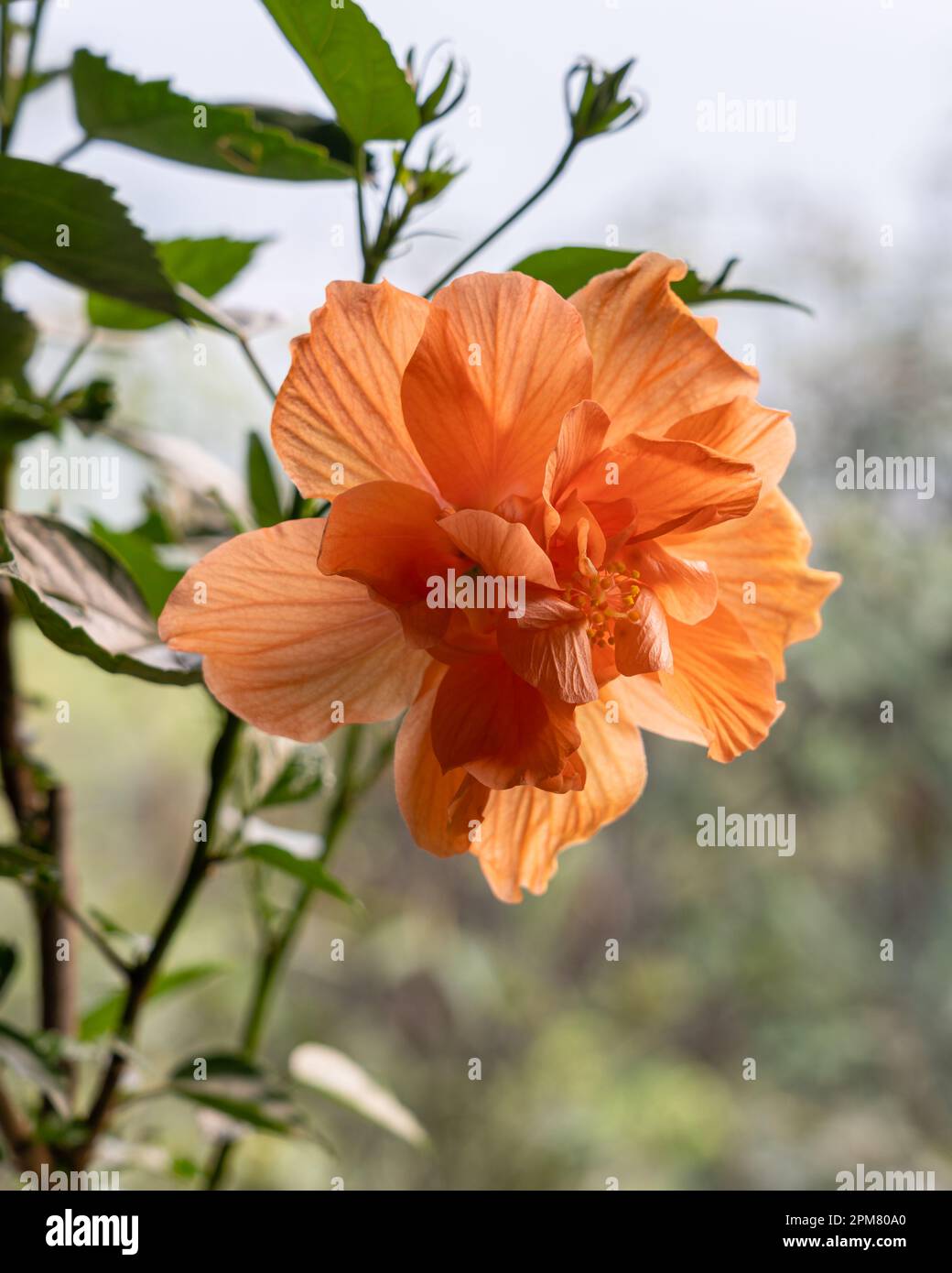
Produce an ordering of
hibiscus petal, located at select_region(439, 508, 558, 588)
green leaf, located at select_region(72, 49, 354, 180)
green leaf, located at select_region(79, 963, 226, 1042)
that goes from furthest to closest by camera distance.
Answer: green leaf, located at select_region(79, 963, 226, 1042)
green leaf, located at select_region(72, 49, 354, 180)
hibiscus petal, located at select_region(439, 508, 558, 588)

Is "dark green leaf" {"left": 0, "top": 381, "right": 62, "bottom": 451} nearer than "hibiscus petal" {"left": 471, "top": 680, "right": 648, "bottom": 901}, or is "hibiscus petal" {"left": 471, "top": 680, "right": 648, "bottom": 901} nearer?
"hibiscus petal" {"left": 471, "top": 680, "right": 648, "bottom": 901}

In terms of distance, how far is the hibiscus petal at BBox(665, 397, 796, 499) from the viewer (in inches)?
12.2

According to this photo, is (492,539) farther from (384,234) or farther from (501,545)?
(384,234)

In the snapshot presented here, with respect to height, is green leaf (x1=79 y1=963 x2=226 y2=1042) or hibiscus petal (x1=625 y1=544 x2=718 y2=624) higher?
hibiscus petal (x1=625 y1=544 x2=718 y2=624)

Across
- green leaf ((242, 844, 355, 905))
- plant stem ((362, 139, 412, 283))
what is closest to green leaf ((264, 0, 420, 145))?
plant stem ((362, 139, 412, 283))

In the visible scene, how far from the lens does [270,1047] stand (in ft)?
8.59

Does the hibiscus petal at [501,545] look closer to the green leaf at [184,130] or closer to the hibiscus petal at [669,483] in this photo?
the hibiscus petal at [669,483]

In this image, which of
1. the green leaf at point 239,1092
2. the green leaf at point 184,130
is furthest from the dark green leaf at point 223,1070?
the green leaf at point 184,130

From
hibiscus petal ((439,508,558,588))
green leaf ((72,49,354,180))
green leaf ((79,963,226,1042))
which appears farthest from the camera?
green leaf ((79,963,226,1042))

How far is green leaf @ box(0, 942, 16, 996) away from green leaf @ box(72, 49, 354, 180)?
0.99 feet

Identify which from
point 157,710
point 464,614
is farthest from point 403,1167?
point 464,614

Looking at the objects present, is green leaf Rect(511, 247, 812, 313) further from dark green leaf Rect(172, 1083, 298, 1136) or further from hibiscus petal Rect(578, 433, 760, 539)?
dark green leaf Rect(172, 1083, 298, 1136)

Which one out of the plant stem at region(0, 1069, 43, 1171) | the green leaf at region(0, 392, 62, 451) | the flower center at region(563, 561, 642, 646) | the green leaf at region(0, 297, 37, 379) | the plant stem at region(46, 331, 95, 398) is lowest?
the plant stem at region(0, 1069, 43, 1171)

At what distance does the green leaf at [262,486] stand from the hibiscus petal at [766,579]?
0.16 m
